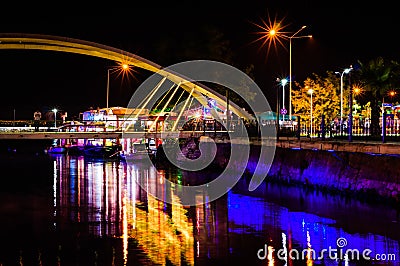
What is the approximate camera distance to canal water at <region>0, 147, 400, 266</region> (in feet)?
64.4

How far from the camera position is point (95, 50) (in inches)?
2491

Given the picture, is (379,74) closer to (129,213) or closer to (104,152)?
(129,213)

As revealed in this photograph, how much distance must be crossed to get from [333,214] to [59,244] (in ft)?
36.2

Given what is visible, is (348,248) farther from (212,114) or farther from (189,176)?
(212,114)

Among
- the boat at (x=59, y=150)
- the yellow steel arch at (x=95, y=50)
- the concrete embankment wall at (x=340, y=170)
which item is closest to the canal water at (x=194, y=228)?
the concrete embankment wall at (x=340, y=170)

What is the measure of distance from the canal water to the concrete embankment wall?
724mm

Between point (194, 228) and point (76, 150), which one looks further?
point (76, 150)

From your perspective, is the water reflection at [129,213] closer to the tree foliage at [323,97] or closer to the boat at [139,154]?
the boat at [139,154]

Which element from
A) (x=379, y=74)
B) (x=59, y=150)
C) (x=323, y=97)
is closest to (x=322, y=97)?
(x=323, y=97)

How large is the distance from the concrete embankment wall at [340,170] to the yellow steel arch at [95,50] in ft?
91.1

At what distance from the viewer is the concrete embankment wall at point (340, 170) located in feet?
90.3

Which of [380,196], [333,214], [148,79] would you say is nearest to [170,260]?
[333,214]

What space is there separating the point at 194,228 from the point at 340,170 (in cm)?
979

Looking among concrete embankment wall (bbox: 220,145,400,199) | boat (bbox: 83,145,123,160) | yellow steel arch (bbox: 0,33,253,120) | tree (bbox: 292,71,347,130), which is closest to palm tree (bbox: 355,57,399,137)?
concrete embankment wall (bbox: 220,145,400,199)
